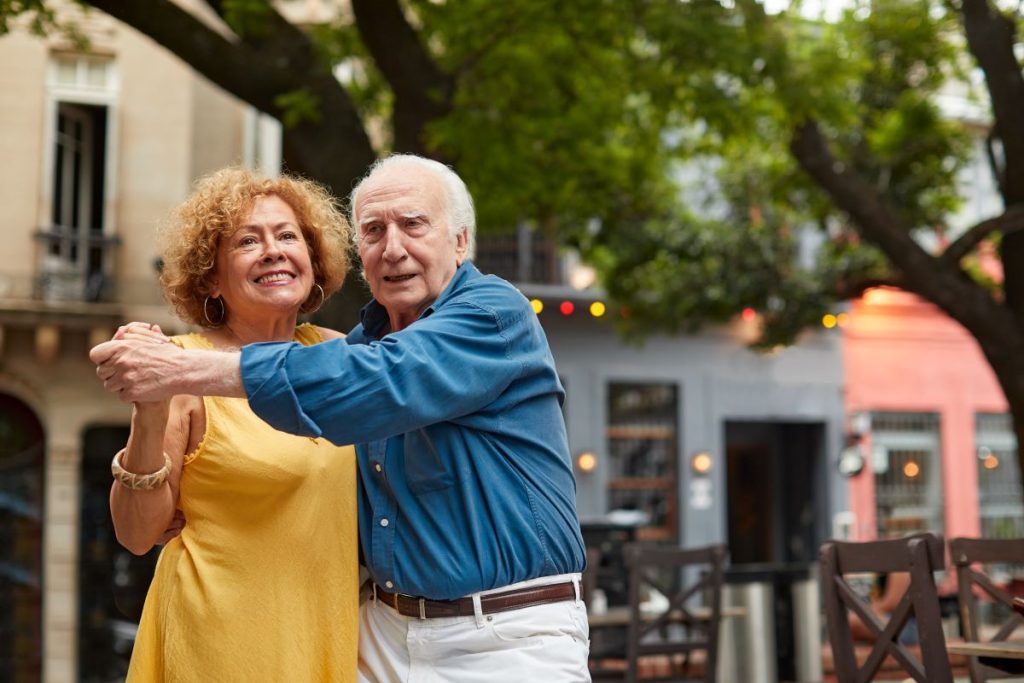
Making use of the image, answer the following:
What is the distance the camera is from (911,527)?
73.0 feet

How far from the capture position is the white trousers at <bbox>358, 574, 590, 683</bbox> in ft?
8.23

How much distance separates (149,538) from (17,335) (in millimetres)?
14114

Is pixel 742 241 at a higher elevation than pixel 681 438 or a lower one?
higher

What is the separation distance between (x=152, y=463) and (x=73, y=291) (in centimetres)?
1419

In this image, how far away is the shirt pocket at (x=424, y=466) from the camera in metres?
2.53

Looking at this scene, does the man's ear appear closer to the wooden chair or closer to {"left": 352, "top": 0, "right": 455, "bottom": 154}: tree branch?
the wooden chair

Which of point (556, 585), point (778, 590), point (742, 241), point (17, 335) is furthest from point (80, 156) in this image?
point (556, 585)

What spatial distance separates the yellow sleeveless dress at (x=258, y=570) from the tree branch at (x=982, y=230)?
8.44 m

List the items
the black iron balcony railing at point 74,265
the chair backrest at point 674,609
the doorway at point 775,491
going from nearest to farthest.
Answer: the chair backrest at point 674,609 < the black iron balcony railing at point 74,265 < the doorway at point 775,491

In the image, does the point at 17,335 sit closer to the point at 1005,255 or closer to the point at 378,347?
the point at 1005,255

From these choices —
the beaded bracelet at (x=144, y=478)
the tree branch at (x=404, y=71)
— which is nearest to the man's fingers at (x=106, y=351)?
the beaded bracelet at (x=144, y=478)

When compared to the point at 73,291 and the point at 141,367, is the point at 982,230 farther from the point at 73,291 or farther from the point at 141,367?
the point at 73,291

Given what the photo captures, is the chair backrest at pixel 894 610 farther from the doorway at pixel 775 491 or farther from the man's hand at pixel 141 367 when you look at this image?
the doorway at pixel 775 491

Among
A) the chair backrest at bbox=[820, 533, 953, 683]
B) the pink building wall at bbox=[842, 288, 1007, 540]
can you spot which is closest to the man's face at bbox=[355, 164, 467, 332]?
the chair backrest at bbox=[820, 533, 953, 683]
